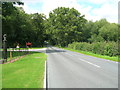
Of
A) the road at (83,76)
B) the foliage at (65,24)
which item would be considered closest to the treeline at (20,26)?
the foliage at (65,24)

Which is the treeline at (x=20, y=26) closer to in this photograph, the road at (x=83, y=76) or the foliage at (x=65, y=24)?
the foliage at (x=65, y=24)

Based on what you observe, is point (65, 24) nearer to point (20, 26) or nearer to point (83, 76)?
point (20, 26)

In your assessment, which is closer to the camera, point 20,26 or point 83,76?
point 83,76

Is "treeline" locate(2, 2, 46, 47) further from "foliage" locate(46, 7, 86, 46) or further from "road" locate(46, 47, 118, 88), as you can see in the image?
"road" locate(46, 47, 118, 88)

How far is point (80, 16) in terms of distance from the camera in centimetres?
7712

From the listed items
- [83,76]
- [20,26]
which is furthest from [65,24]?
[83,76]

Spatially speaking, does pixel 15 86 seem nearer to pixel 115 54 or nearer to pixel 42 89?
pixel 42 89

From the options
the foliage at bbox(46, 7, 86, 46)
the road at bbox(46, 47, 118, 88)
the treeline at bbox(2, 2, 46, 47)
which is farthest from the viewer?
the foliage at bbox(46, 7, 86, 46)

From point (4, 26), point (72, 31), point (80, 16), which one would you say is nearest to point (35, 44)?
point (72, 31)

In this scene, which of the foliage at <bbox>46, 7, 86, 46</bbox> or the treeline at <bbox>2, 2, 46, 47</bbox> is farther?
the foliage at <bbox>46, 7, 86, 46</bbox>

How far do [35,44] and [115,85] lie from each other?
3033 inches

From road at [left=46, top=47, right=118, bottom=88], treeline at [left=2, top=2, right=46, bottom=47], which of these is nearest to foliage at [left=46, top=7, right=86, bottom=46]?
treeline at [left=2, top=2, right=46, bottom=47]

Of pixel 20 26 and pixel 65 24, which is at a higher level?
pixel 65 24

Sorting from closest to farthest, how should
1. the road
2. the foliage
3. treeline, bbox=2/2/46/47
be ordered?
the road, treeline, bbox=2/2/46/47, the foliage
